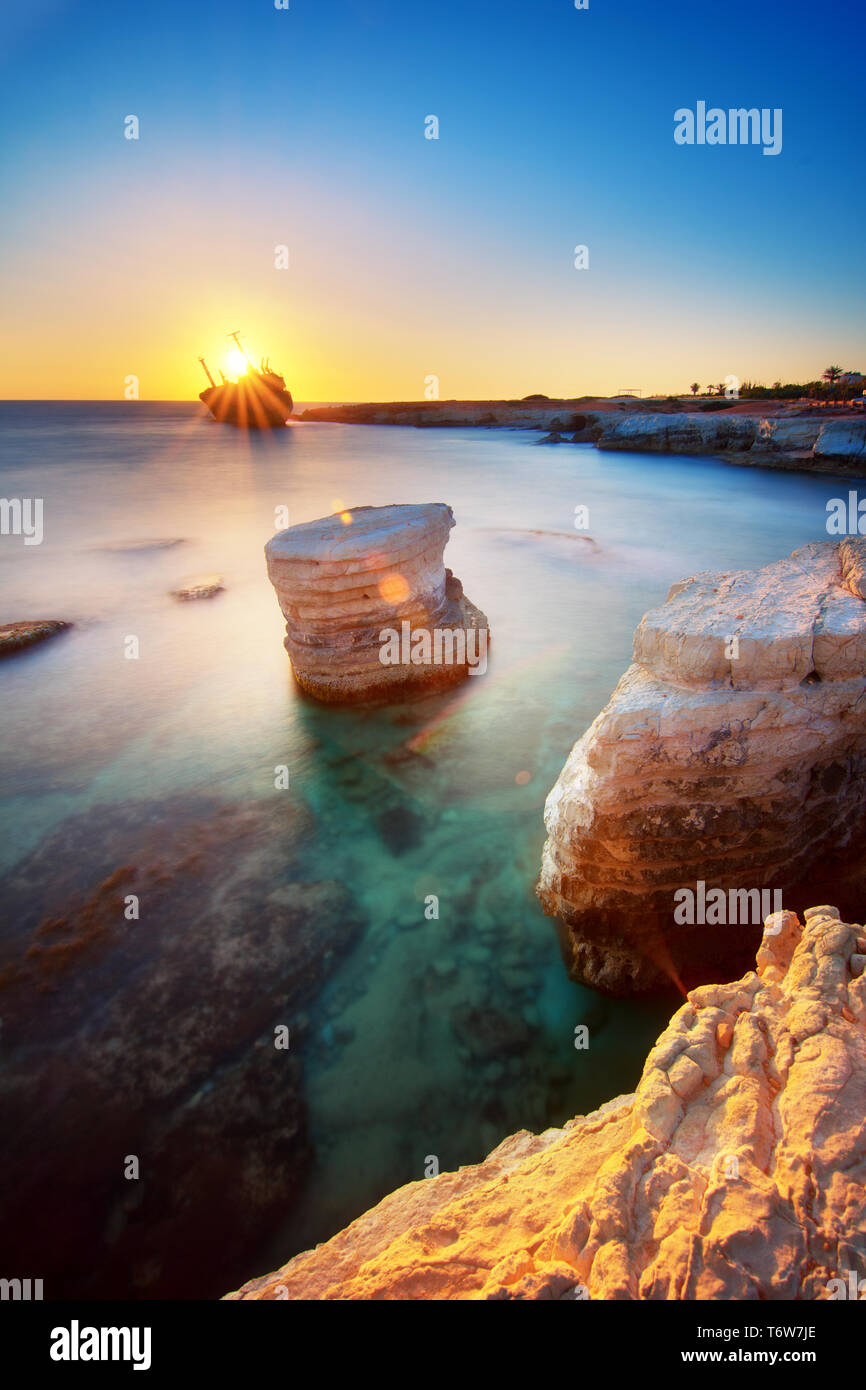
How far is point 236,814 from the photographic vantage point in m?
7.67

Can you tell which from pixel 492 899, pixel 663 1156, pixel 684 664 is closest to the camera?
pixel 663 1156

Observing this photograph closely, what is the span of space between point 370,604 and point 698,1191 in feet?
26.1

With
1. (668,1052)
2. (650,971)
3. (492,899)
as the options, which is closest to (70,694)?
(492,899)

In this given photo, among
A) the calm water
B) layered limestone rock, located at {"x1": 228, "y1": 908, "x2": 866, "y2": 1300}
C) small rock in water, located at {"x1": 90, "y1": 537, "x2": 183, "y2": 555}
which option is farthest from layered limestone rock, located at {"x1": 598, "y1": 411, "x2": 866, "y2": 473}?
layered limestone rock, located at {"x1": 228, "y1": 908, "x2": 866, "y2": 1300}

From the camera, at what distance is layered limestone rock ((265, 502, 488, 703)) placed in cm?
879

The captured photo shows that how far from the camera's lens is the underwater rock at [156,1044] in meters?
3.87

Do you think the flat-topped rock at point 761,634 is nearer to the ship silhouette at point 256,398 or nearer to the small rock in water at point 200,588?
the small rock in water at point 200,588

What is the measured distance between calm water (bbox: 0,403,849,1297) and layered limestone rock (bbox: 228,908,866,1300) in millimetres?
1533

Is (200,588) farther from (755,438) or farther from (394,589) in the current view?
(755,438)

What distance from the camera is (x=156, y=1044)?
4.95 meters

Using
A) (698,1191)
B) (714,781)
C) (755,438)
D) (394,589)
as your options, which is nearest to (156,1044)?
(698,1191)

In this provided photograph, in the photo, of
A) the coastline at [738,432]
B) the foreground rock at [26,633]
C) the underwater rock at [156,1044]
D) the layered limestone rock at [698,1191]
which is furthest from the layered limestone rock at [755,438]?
the layered limestone rock at [698,1191]
